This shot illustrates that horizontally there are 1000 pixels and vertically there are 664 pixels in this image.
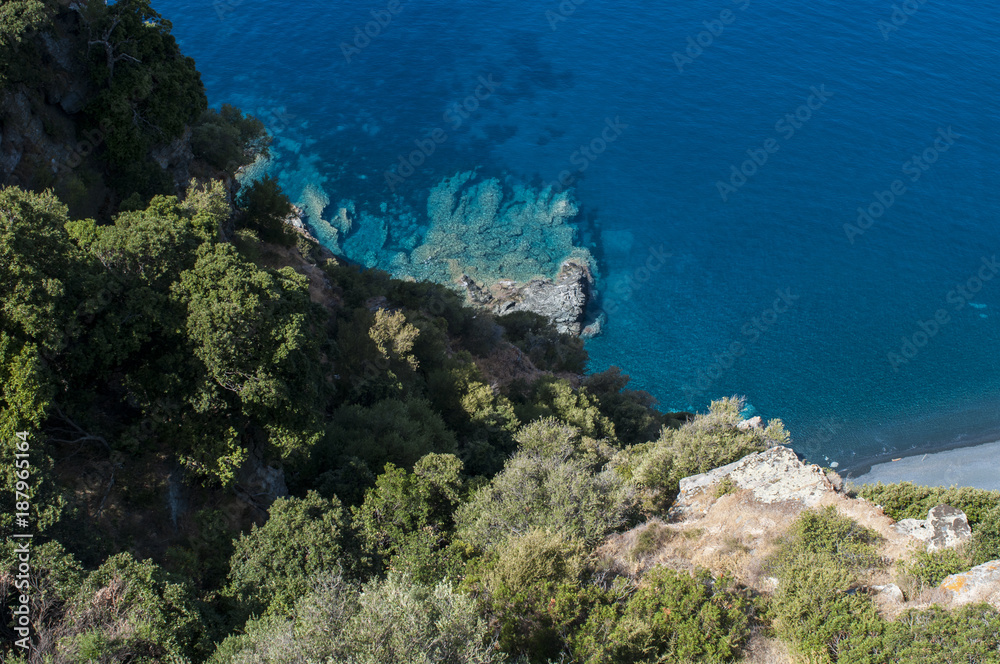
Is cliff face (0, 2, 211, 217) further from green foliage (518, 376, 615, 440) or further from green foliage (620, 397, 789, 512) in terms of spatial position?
green foliage (620, 397, 789, 512)

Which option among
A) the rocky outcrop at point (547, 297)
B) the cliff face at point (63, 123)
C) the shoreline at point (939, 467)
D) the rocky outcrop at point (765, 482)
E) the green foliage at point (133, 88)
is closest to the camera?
the rocky outcrop at point (765, 482)

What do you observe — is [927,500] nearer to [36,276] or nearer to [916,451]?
[36,276]

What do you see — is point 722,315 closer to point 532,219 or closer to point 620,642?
point 532,219

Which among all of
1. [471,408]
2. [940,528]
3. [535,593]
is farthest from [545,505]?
[940,528]

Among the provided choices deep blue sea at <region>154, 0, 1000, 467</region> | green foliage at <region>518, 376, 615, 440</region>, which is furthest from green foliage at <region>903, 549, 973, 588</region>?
deep blue sea at <region>154, 0, 1000, 467</region>

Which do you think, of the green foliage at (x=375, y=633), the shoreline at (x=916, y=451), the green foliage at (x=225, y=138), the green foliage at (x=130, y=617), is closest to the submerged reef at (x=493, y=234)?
the green foliage at (x=225, y=138)

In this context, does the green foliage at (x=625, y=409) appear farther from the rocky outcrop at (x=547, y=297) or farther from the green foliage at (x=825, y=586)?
the green foliage at (x=825, y=586)
